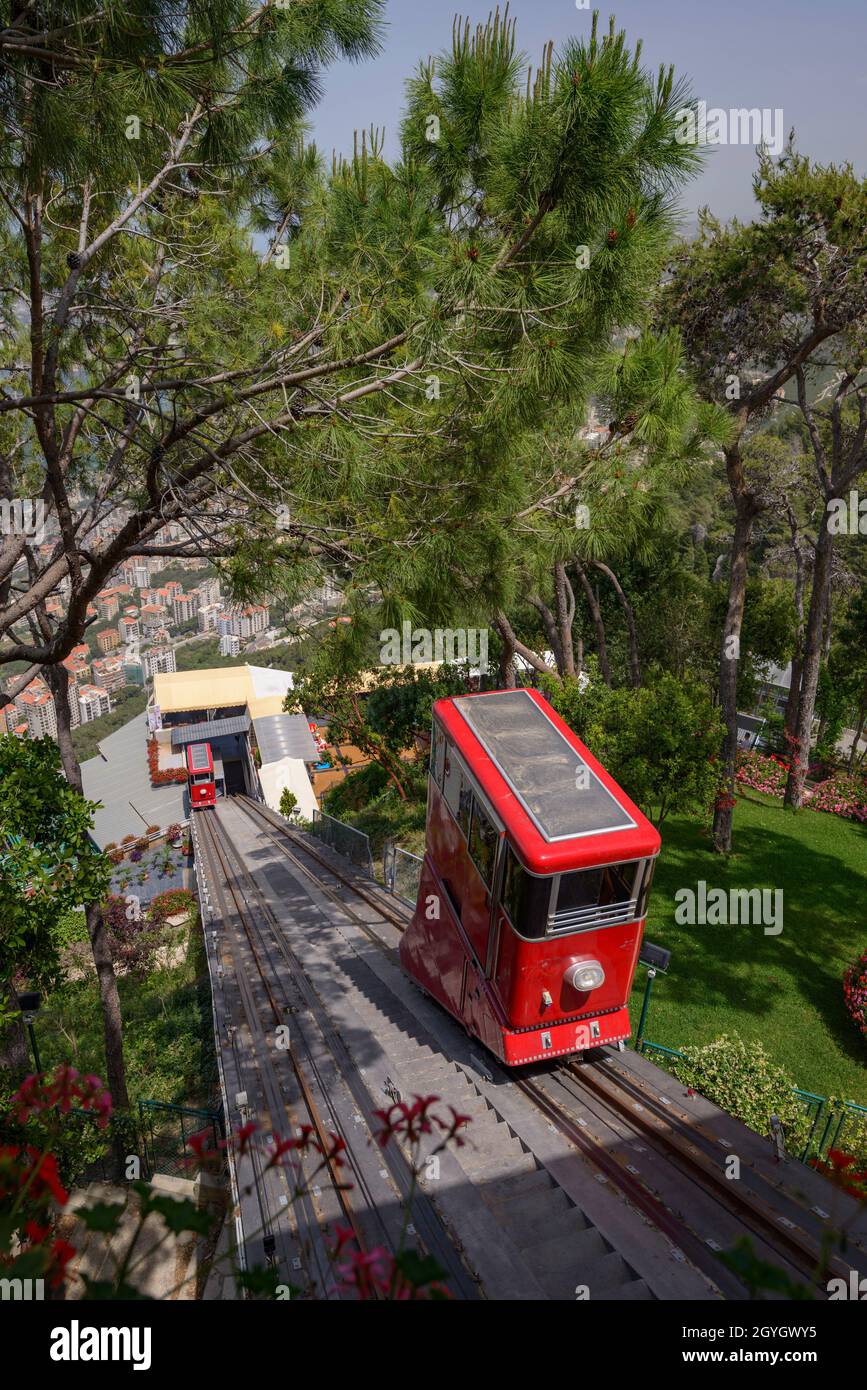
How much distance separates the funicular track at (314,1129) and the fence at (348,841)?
12.0 ft

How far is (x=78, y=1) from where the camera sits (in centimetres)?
453

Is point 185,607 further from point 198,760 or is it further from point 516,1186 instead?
point 516,1186

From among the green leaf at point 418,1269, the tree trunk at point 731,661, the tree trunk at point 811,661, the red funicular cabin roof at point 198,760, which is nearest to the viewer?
A: the green leaf at point 418,1269

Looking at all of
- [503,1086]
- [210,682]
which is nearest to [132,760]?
[210,682]

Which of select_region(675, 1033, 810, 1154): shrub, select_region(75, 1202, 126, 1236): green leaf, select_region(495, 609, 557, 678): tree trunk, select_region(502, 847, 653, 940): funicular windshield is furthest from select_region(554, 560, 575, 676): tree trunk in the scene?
select_region(75, 1202, 126, 1236): green leaf

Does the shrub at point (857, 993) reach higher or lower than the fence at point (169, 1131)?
higher

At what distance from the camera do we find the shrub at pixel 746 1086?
7461 millimetres

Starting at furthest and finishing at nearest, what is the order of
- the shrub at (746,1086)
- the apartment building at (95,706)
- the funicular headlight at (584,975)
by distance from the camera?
the apartment building at (95,706) → the shrub at (746,1086) → the funicular headlight at (584,975)

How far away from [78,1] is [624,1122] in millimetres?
8982

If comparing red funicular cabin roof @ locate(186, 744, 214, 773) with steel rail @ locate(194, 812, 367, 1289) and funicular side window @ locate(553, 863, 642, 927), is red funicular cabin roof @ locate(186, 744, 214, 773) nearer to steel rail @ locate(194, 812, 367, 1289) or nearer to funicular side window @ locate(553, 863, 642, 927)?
steel rail @ locate(194, 812, 367, 1289)

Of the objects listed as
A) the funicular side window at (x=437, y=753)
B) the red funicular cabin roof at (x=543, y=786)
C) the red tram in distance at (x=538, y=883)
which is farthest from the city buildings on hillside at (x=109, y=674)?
the red tram in distance at (x=538, y=883)

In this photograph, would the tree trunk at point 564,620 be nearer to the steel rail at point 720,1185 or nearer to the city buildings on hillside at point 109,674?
the steel rail at point 720,1185

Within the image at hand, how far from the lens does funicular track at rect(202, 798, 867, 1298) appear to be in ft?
16.1
